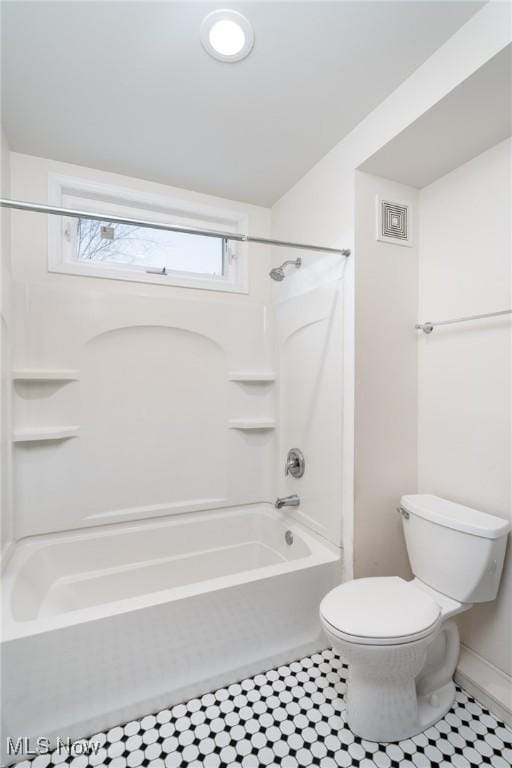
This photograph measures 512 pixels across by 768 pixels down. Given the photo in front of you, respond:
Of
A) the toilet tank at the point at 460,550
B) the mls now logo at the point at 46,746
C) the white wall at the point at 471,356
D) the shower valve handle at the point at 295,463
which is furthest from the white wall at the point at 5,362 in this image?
the white wall at the point at 471,356

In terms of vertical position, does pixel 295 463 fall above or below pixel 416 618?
above

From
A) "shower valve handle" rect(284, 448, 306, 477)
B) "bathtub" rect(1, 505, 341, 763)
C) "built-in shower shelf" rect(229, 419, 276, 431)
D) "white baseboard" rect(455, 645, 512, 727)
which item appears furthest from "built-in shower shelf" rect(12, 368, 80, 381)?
"white baseboard" rect(455, 645, 512, 727)

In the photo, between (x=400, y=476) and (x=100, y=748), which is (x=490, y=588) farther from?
(x=100, y=748)

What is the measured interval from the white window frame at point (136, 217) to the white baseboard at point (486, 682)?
2261 mm

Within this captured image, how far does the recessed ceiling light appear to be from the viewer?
121 cm

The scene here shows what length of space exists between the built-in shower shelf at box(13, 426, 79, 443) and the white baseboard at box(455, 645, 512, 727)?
215 centimetres

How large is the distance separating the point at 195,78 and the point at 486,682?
2699 mm

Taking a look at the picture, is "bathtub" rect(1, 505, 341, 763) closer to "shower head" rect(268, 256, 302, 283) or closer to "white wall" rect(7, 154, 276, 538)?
"white wall" rect(7, 154, 276, 538)

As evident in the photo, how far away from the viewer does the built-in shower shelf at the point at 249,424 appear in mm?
2361

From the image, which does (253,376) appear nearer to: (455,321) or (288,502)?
(288,502)

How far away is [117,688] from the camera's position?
4.46 ft

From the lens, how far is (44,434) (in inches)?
74.0

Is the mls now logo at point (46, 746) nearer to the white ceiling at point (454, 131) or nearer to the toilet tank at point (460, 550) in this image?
the toilet tank at point (460, 550)

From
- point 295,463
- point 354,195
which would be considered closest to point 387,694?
point 295,463
